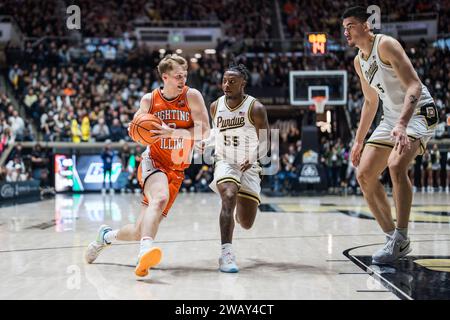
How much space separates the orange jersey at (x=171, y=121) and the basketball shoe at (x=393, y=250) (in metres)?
1.79

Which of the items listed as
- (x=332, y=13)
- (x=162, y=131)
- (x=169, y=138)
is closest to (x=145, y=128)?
(x=162, y=131)

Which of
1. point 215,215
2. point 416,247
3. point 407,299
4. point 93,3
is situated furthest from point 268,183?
point 407,299

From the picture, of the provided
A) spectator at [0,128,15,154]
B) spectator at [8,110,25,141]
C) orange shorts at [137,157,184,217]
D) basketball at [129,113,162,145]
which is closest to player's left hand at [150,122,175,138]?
basketball at [129,113,162,145]

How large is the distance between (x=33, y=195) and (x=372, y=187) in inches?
450

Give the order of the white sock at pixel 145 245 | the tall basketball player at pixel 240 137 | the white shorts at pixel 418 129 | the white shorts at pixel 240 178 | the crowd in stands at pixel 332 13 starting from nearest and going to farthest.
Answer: the white sock at pixel 145 245, the white shorts at pixel 418 129, the white shorts at pixel 240 178, the tall basketball player at pixel 240 137, the crowd in stands at pixel 332 13

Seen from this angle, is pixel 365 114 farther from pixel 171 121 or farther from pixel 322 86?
pixel 322 86

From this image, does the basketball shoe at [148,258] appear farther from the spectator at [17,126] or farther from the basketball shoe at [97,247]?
the spectator at [17,126]

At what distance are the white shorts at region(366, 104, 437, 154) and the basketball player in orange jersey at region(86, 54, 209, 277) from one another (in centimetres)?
147

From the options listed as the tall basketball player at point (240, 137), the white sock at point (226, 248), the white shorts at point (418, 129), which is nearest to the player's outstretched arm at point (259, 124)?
the tall basketball player at point (240, 137)

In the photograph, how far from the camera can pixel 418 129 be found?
15.5ft

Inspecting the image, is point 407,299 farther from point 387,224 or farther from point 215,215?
point 215,215

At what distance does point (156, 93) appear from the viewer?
4.95m

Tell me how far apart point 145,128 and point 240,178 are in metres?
1.04

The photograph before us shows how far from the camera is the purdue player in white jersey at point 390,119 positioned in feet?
15.1
